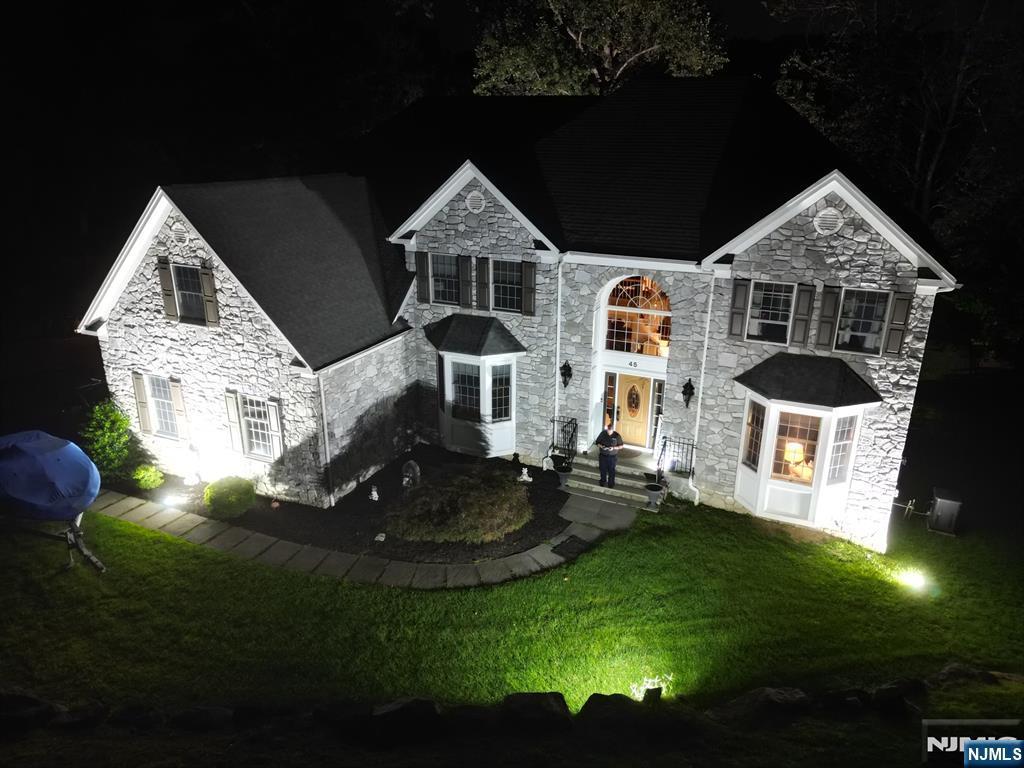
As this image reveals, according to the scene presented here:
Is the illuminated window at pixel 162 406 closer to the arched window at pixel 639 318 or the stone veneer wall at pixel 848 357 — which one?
the arched window at pixel 639 318

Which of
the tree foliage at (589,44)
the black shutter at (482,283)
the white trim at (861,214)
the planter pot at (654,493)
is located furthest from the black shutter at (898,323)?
the tree foliage at (589,44)

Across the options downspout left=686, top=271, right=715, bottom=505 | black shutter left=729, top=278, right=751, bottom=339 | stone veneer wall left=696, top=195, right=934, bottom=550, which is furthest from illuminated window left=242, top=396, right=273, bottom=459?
black shutter left=729, top=278, right=751, bottom=339

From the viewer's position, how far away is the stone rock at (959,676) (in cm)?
1114

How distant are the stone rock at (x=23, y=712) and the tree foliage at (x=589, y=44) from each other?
29612 millimetres

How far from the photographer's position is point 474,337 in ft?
62.0

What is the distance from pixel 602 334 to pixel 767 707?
413 inches

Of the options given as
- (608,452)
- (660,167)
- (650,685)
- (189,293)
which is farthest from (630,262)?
(189,293)

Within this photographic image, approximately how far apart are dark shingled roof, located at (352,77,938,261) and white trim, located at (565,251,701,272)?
0.69 ft

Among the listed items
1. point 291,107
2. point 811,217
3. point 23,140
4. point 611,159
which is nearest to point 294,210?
point 611,159

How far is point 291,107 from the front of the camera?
32562mm

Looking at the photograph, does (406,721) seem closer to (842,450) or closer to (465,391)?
(465,391)

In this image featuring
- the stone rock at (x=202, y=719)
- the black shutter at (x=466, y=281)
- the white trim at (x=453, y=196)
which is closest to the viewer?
the stone rock at (x=202, y=719)

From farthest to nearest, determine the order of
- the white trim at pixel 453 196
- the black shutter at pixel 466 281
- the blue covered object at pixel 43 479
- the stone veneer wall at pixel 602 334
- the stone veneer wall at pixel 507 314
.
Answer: the black shutter at pixel 466 281, the stone veneer wall at pixel 507 314, the white trim at pixel 453 196, the stone veneer wall at pixel 602 334, the blue covered object at pixel 43 479

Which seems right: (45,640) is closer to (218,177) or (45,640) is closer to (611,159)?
(611,159)
